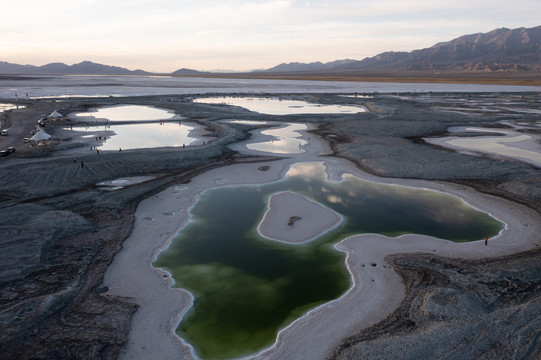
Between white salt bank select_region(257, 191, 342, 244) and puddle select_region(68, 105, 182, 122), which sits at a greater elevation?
puddle select_region(68, 105, 182, 122)

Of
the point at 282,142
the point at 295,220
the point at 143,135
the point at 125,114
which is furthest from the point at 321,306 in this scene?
the point at 125,114

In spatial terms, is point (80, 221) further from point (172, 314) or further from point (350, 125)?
point (350, 125)

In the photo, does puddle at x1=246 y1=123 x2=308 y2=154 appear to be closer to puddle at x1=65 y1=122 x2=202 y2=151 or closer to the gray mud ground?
the gray mud ground

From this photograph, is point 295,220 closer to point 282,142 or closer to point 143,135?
point 282,142

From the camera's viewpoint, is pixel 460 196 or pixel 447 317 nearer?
pixel 447 317

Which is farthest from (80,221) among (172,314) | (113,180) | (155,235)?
(172,314)

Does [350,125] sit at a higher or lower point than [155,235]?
higher

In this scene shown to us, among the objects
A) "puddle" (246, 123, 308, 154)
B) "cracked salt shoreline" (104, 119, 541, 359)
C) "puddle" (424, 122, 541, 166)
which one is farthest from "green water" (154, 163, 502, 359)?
"puddle" (424, 122, 541, 166)
